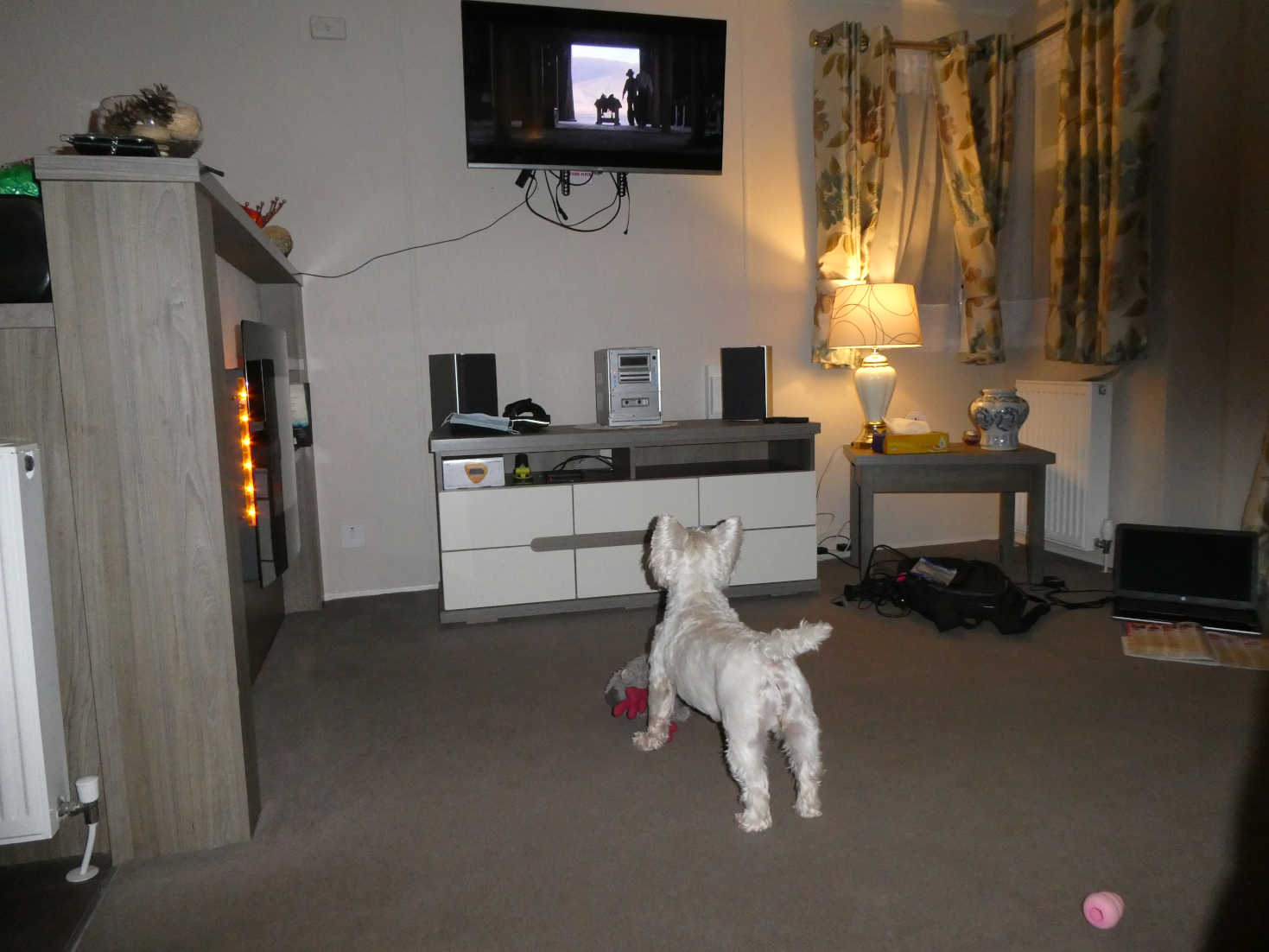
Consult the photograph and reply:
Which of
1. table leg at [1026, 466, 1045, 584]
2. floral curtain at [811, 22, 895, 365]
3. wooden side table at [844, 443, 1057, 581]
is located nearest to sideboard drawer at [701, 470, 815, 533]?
wooden side table at [844, 443, 1057, 581]

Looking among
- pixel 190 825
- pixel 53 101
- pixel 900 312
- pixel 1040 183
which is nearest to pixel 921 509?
pixel 900 312

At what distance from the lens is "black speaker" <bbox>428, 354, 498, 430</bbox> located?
3555 millimetres

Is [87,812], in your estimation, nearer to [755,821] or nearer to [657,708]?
[657,708]

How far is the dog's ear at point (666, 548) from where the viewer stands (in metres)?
2.02

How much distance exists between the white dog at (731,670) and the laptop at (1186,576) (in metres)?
1.87

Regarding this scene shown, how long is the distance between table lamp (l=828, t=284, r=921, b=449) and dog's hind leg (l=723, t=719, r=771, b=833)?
2.25 metres

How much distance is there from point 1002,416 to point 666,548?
2178 millimetres

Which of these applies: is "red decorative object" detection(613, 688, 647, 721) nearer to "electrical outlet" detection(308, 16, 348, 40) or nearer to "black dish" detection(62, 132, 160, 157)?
"black dish" detection(62, 132, 160, 157)

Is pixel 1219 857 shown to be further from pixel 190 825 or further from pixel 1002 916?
pixel 190 825

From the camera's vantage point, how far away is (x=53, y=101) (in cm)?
320

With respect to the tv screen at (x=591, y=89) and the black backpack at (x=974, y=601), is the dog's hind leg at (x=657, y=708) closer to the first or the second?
the black backpack at (x=974, y=601)

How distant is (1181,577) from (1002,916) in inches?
82.2

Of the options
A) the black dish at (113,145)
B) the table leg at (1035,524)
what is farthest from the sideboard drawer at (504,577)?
the table leg at (1035,524)

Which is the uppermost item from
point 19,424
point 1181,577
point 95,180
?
point 95,180
